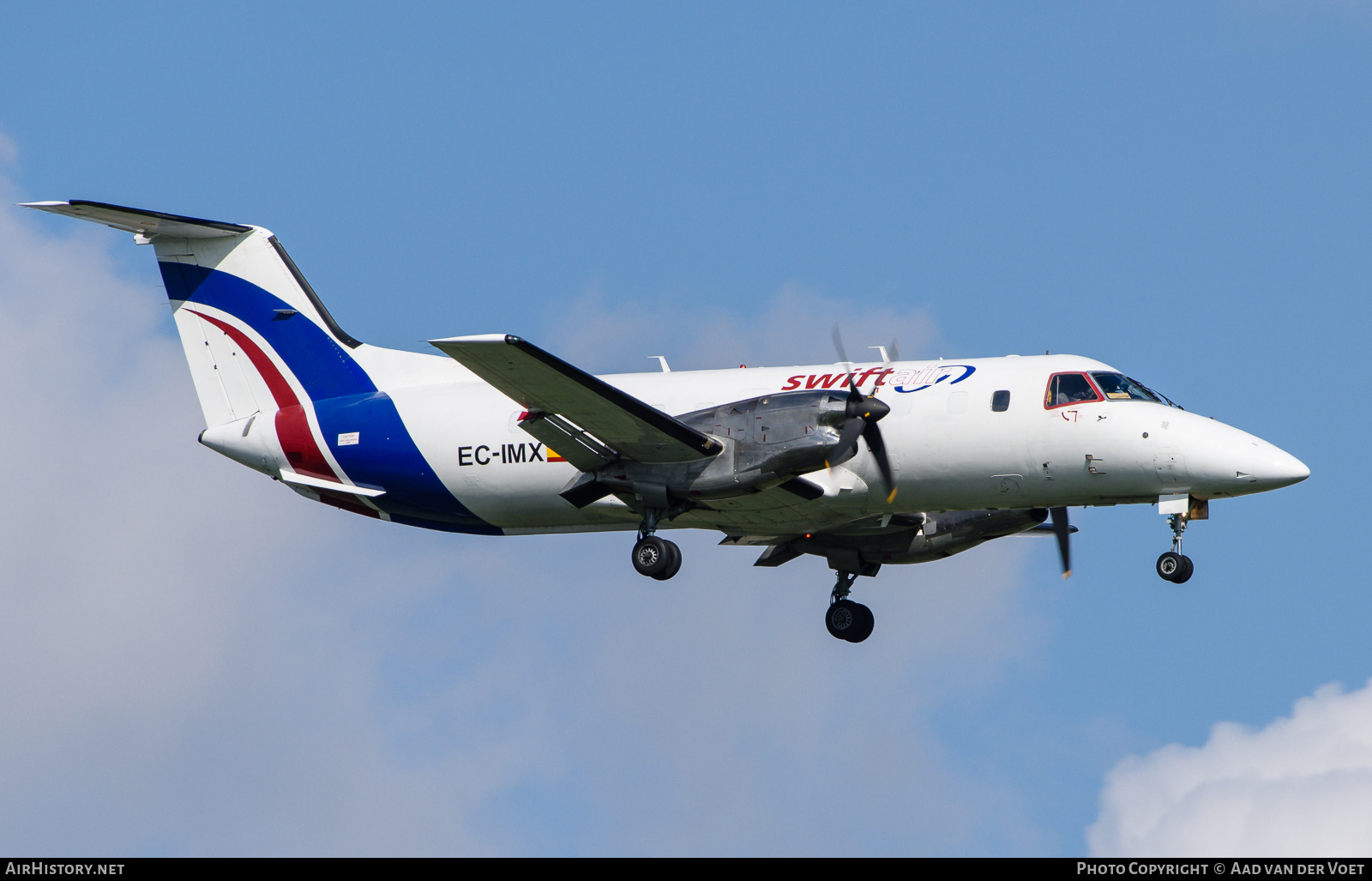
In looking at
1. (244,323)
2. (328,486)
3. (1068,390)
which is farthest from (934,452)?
(244,323)

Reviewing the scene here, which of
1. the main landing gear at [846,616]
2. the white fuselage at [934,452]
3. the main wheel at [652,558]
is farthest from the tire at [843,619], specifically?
the main wheel at [652,558]

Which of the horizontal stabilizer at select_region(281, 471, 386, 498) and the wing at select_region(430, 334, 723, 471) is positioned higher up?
the wing at select_region(430, 334, 723, 471)

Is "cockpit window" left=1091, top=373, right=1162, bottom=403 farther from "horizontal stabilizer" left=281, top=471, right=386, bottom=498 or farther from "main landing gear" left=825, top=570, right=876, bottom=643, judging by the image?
"horizontal stabilizer" left=281, top=471, right=386, bottom=498

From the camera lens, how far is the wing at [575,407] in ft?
60.5

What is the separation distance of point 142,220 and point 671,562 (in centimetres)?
958

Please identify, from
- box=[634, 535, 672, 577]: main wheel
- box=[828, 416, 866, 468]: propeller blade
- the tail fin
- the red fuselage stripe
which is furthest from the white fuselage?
the tail fin

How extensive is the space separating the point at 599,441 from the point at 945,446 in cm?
445

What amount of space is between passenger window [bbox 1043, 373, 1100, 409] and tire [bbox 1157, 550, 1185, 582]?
6.92 feet

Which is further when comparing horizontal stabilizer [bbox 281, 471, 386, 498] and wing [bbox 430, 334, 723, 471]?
horizontal stabilizer [bbox 281, 471, 386, 498]

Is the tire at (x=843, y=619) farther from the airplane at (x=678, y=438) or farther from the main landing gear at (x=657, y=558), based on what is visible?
the main landing gear at (x=657, y=558)

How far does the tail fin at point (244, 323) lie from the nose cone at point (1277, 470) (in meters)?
12.2

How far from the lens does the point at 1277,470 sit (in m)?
18.9

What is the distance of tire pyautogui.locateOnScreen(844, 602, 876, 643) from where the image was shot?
941 inches
